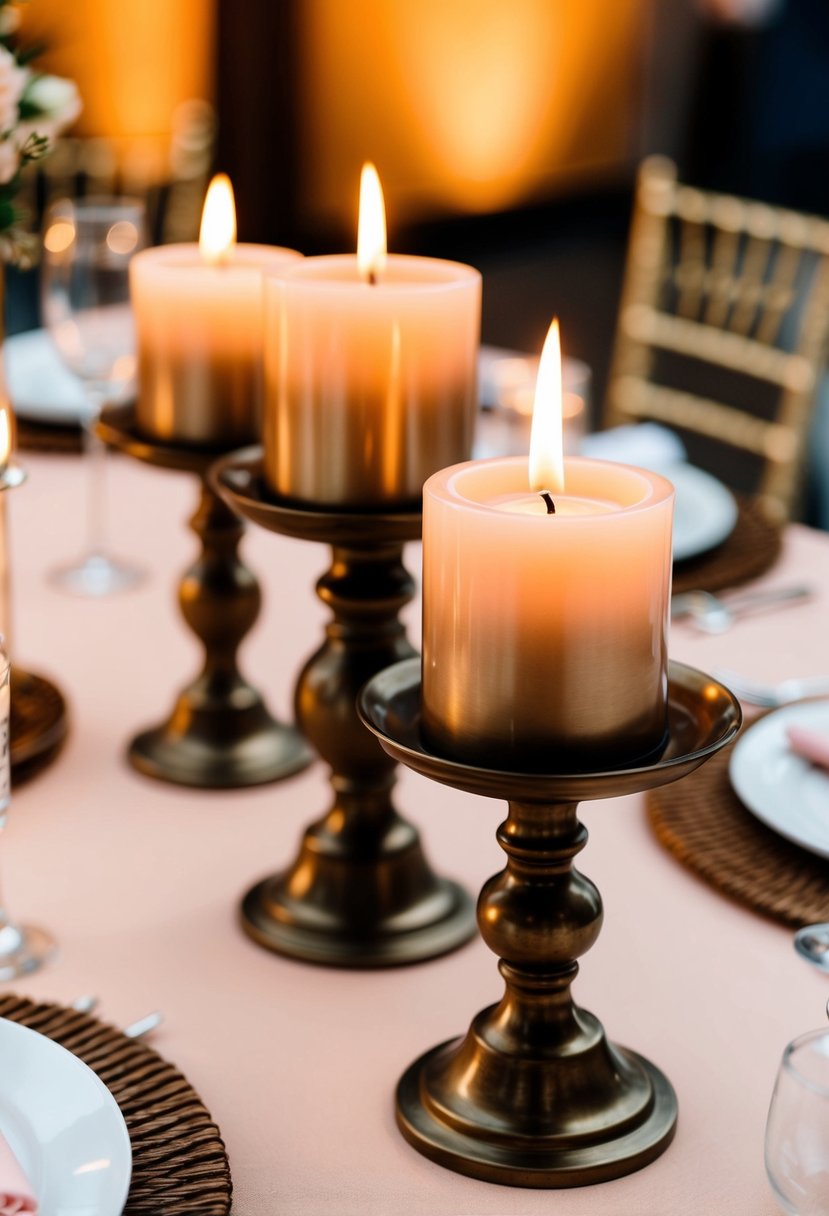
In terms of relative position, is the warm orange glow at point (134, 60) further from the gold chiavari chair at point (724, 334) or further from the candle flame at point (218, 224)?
the candle flame at point (218, 224)

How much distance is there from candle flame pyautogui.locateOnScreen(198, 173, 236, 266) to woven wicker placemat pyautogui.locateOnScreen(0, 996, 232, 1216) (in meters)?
0.46

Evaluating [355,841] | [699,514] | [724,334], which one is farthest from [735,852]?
[724,334]

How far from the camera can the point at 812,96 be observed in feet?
19.3

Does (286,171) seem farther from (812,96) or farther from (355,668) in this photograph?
(355,668)

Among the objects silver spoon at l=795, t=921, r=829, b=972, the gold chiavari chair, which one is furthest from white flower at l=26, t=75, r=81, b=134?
the gold chiavari chair

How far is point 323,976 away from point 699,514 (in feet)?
2.29

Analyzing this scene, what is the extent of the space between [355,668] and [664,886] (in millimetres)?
211

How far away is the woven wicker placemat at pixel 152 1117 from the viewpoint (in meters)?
0.58

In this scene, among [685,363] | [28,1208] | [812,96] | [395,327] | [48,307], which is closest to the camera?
[28,1208]

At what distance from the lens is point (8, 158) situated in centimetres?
91

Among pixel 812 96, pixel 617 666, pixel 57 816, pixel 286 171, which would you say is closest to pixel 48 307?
pixel 57 816

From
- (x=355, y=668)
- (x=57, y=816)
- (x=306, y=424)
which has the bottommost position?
(x=57, y=816)

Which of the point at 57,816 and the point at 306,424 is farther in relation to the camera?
the point at 57,816

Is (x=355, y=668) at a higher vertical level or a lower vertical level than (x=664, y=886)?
higher
